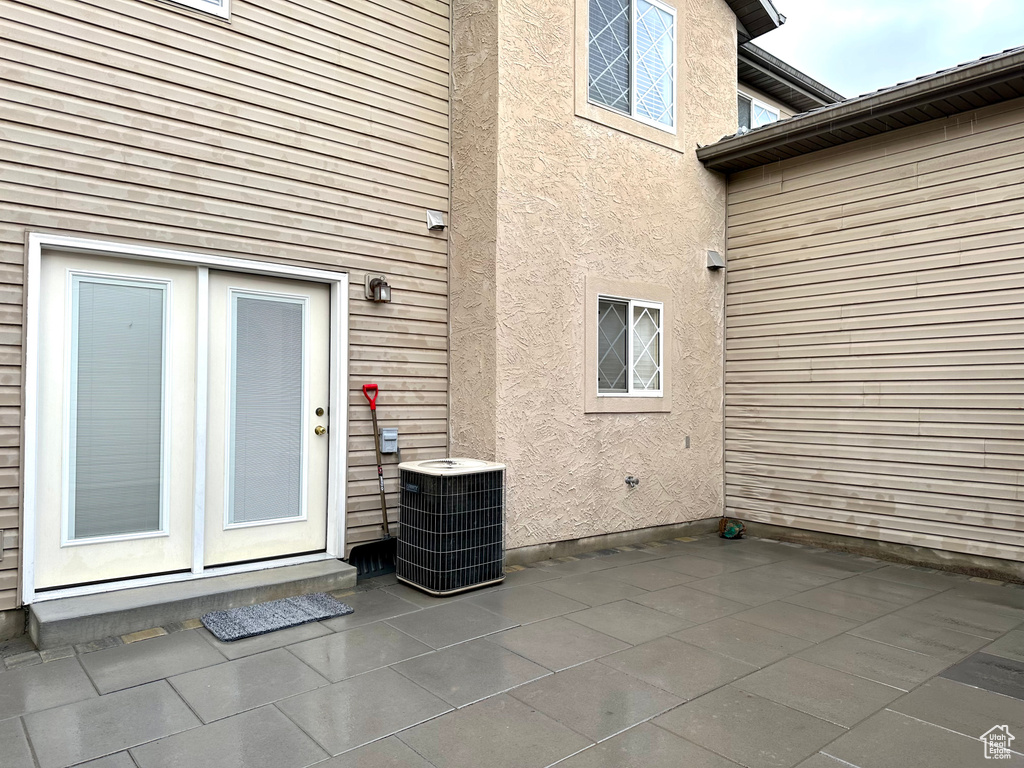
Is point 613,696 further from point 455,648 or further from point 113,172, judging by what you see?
point 113,172

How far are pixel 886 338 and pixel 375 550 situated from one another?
4.59 meters

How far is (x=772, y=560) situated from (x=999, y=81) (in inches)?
158

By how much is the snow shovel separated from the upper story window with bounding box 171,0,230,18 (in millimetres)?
2615

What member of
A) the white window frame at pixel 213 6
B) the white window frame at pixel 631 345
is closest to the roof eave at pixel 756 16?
the white window frame at pixel 631 345

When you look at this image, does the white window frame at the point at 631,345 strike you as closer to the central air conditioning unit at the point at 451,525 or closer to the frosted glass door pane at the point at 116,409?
the central air conditioning unit at the point at 451,525

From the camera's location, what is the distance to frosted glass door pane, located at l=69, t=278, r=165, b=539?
3936 mm

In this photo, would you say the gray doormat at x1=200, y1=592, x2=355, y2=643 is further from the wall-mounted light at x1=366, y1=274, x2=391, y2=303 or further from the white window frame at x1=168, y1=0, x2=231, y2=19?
the white window frame at x1=168, y1=0, x2=231, y2=19

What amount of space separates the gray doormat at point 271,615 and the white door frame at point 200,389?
0.41m

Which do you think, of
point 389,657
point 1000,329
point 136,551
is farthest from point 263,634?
point 1000,329

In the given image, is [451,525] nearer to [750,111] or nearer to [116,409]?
[116,409]

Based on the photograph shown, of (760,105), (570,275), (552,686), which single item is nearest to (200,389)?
(552,686)

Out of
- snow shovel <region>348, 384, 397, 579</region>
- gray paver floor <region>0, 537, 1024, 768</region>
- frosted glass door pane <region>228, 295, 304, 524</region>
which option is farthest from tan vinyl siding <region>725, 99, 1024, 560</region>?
frosted glass door pane <region>228, 295, 304, 524</region>

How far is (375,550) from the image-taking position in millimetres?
4945

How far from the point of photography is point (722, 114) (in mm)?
7086
